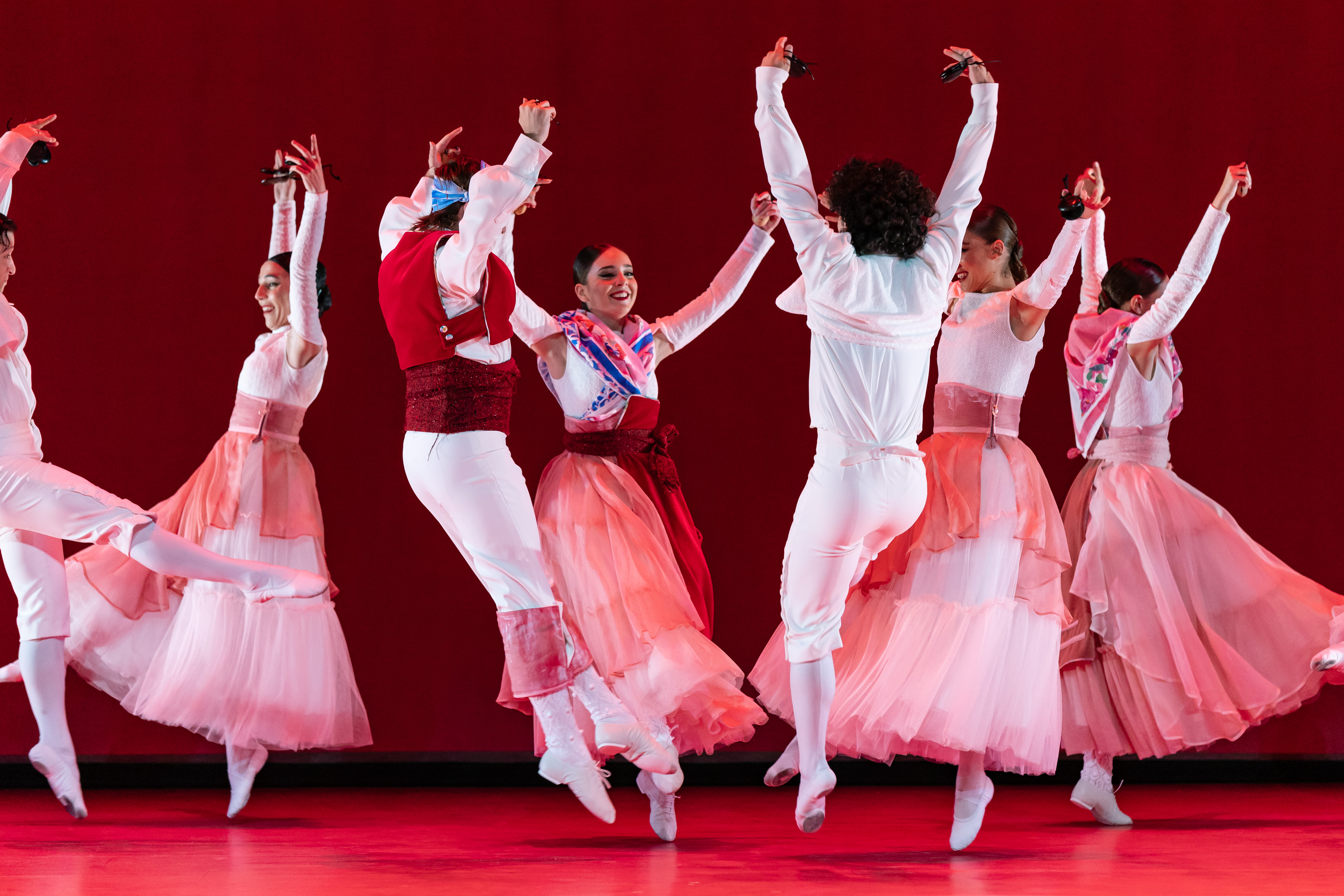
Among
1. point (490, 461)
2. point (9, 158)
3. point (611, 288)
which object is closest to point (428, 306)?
point (490, 461)

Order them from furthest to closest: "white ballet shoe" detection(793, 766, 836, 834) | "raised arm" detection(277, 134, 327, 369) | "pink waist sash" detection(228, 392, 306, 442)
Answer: "pink waist sash" detection(228, 392, 306, 442)
"raised arm" detection(277, 134, 327, 369)
"white ballet shoe" detection(793, 766, 836, 834)

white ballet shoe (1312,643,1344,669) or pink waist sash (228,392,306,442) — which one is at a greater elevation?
pink waist sash (228,392,306,442)

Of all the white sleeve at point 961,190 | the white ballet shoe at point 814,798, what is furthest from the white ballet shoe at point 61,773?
the white sleeve at point 961,190

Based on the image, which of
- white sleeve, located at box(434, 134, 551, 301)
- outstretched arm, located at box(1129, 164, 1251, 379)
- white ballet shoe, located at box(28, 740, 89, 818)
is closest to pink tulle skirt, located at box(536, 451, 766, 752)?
Answer: white sleeve, located at box(434, 134, 551, 301)

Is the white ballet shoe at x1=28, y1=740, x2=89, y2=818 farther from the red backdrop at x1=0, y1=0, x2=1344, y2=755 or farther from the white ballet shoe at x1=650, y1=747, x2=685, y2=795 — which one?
the white ballet shoe at x1=650, y1=747, x2=685, y2=795

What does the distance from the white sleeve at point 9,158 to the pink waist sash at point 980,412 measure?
2.64 meters

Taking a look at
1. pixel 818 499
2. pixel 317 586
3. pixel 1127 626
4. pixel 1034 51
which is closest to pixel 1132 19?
pixel 1034 51

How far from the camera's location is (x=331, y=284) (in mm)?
4512

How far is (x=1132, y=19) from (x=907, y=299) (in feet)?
7.69

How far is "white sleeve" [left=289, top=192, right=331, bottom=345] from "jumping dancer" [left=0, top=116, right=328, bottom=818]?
71 cm

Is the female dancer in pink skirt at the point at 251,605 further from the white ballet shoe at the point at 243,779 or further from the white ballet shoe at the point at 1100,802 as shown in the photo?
the white ballet shoe at the point at 1100,802

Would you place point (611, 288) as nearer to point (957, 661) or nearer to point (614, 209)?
point (614, 209)

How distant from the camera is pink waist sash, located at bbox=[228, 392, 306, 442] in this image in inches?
156

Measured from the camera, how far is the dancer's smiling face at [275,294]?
401 cm
